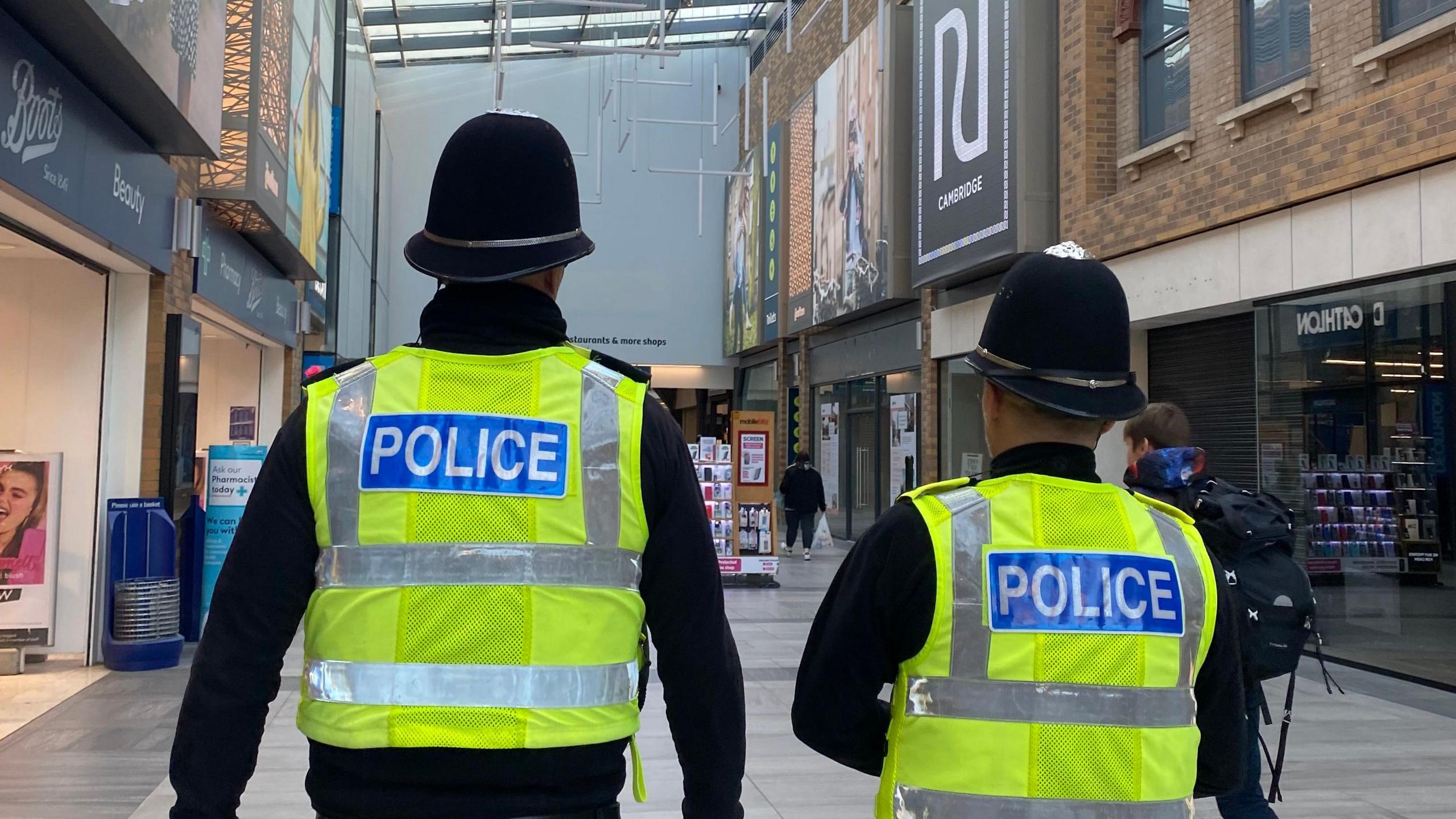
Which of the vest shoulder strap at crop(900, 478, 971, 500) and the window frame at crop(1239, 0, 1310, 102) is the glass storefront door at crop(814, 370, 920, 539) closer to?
the window frame at crop(1239, 0, 1310, 102)

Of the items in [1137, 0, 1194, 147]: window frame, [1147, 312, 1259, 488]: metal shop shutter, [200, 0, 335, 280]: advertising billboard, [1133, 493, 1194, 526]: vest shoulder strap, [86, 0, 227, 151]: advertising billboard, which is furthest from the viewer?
[1137, 0, 1194, 147]: window frame

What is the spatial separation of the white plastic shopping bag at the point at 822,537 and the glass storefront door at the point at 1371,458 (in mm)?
10450

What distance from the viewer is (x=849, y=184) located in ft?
67.2

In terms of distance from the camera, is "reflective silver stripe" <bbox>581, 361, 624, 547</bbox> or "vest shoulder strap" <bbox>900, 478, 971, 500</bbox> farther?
"vest shoulder strap" <bbox>900, 478, 971, 500</bbox>

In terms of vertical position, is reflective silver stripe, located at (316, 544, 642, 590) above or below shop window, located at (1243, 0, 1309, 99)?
below

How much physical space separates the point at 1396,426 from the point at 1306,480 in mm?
1053

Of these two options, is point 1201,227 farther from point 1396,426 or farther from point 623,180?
point 623,180

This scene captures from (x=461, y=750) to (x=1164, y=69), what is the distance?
1222 centimetres

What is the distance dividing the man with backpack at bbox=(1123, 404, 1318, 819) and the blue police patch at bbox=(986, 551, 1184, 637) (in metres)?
1.97

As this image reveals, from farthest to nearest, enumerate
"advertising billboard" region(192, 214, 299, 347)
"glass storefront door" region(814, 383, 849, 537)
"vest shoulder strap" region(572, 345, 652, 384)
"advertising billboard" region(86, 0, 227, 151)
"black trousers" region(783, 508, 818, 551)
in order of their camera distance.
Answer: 1. "glass storefront door" region(814, 383, 849, 537)
2. "black trousers" region(783, 508, 818, 551)
3. "advertising billboard" region(192, 214, 299, 347)
4. "advertising billboard" region(86, 0, 227, 151)
5. "vest shoulder strap" region(572, 345, 652, 384)

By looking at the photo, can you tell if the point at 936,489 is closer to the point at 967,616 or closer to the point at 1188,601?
the point at 967,616

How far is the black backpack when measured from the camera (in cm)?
384

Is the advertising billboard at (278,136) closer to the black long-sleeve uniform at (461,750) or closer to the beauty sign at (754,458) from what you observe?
the beauty sign at (754,458)

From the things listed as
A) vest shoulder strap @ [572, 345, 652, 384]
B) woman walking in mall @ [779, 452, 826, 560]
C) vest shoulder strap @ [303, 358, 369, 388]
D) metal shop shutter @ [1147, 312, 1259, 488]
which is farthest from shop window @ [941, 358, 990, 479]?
vest shoulder strap @ [303, 358, 369, 388]
